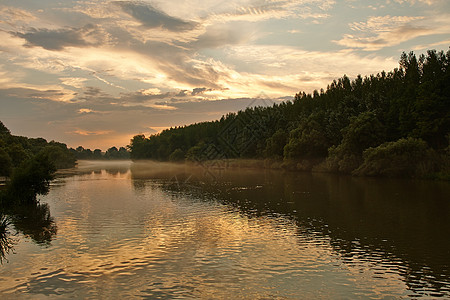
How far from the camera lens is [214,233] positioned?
30.1m

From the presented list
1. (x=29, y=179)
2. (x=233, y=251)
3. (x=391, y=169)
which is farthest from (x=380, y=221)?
(x=391, y=169)

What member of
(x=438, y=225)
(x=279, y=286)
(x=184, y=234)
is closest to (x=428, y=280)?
(x=279, y=286)

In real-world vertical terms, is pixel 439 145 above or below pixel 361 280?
above

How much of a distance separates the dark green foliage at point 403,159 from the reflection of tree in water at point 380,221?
42.5 feet

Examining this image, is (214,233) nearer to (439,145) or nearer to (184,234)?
(184,234)

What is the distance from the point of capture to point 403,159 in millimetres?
74125

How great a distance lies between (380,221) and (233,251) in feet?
53.7

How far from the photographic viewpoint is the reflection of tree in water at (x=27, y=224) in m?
26.1

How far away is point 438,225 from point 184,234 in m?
21.8

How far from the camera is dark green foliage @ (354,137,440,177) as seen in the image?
7206cm

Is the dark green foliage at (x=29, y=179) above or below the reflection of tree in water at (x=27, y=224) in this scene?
above

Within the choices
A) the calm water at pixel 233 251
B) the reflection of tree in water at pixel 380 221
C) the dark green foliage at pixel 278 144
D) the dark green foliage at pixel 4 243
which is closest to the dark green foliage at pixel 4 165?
the calm water at pixel 233 251

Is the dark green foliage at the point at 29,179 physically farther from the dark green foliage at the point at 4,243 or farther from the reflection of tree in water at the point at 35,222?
the dark green foliage at the point at 4,243

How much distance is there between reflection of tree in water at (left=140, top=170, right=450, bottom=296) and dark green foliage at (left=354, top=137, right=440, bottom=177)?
1296 cm
